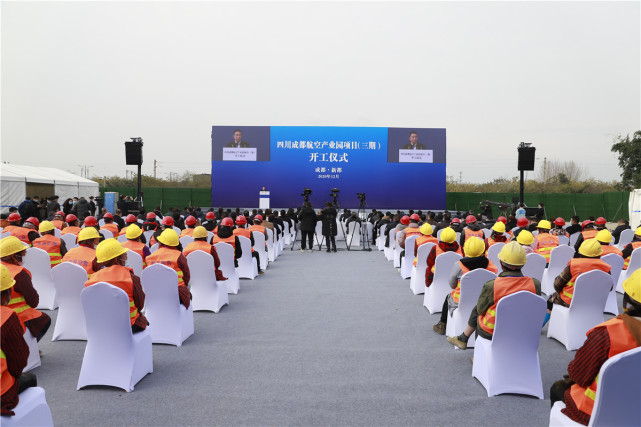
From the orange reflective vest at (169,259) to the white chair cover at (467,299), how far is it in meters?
2.68

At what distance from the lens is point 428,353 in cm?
443

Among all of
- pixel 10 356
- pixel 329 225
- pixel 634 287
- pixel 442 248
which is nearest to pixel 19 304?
pixel 10 356

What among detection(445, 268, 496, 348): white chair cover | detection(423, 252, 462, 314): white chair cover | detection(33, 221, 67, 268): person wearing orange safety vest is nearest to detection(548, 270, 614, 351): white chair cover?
detection(445, 268, 496, 348): white chair cover

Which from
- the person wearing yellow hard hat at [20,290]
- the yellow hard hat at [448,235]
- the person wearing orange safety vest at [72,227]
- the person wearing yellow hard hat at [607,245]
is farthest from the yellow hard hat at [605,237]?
the person wearing orange safety vest at [72,227]

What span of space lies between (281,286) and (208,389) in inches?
168

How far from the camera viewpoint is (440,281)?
583cm

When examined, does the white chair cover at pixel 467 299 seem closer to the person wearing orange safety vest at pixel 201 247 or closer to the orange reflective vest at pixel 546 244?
the person wearing orange safety vest at pixel 201 247

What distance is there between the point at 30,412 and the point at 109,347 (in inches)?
47.9

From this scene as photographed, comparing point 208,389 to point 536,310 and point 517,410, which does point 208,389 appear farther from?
point 536,310

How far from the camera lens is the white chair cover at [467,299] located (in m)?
4.35

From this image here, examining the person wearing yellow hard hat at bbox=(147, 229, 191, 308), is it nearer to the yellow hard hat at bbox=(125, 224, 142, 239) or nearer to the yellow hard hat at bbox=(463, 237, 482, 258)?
the yellow hard hat at bbox=(125, 224, 142, 239)

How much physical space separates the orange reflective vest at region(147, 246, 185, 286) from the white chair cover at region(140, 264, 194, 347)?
1.00 ft

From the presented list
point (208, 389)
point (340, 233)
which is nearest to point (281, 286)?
point (208, 389)

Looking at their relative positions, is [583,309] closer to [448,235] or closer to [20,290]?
[448,235]
